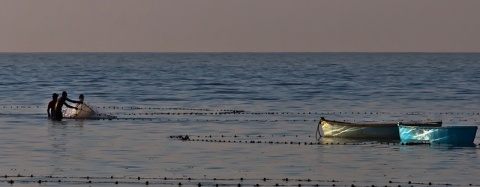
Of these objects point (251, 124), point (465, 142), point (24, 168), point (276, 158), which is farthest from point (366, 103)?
point (24, 168)

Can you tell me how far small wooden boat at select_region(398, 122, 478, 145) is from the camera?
40812 millimetres

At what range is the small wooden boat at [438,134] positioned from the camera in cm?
4081

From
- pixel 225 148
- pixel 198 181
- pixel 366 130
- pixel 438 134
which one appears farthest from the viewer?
pixel 366 130

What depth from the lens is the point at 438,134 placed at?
41281 millimetres

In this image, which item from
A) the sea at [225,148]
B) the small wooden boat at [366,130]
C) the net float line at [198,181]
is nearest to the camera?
the net float line at [198,181]

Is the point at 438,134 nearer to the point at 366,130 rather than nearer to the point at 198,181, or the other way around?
the point at 366,130

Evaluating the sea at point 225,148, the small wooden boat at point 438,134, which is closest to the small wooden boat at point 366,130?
the sea at point 225,148

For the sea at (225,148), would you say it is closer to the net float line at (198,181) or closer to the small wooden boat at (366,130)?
the net float line at (198,181)

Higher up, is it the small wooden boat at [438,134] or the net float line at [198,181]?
the small wooden boat at [438,134]

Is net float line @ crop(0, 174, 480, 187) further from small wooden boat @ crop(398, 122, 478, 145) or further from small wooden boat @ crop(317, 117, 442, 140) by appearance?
small wooden boat @ crop(317, 117, 442, 140)

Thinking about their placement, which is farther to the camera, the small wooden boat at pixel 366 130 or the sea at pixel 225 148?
the small wooden boat at pixel 366 130

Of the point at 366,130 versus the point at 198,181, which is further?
the point at 366,130

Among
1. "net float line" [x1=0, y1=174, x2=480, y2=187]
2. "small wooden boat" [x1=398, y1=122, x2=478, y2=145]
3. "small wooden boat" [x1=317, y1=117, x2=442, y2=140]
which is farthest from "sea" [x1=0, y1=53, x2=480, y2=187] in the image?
"small wooden boat" [x1=317, y1=117, x2=442, y2=140]

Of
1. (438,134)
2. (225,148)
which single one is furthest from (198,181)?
(438,134)
